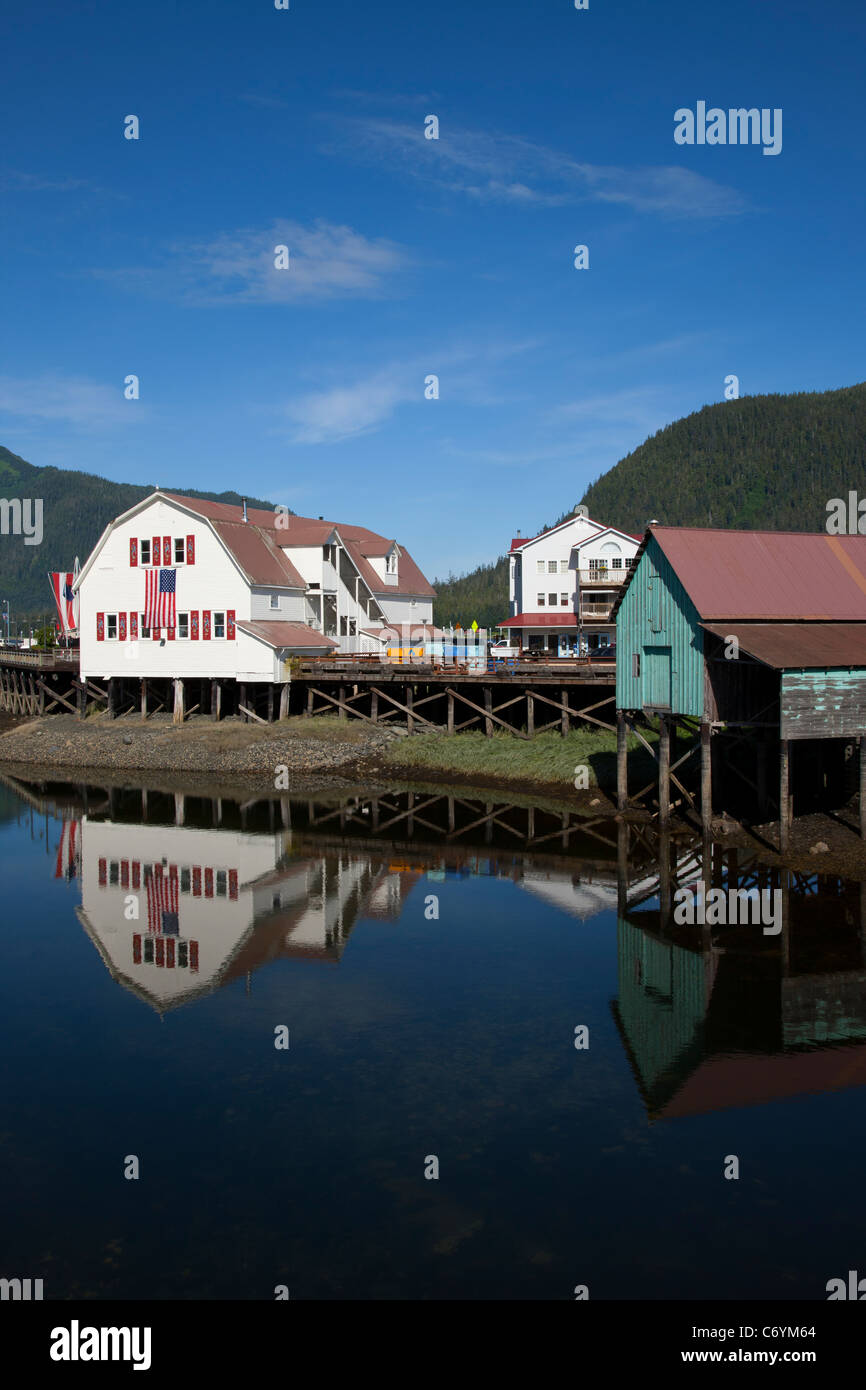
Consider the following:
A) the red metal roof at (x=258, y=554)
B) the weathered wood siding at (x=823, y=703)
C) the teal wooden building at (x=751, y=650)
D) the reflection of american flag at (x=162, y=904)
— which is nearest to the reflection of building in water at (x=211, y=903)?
the reflection of american flag at (x=162, y=904)

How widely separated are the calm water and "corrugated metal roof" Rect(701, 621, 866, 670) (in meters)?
5.13

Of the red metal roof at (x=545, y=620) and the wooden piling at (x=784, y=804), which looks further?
the red metal roof at (x=545, y=620)

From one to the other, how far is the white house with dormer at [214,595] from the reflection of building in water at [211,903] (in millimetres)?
15675

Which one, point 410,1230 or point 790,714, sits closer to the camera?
point 410,1230

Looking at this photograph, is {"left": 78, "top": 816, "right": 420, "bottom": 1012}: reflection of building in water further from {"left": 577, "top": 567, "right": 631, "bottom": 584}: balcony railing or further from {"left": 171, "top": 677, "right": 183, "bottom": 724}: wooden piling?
{"left": 577, "top": 567, "right": 631, "bottom": 584}: balcony railing

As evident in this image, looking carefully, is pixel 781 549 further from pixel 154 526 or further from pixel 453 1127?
pixel 154 526

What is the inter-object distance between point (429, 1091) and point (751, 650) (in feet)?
46.3

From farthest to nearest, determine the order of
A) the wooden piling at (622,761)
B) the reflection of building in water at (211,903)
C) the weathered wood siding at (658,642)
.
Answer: the wooden piling at (622,761) → the weathered wood siding at (658,642) → the reflection of building in water at (211,903)

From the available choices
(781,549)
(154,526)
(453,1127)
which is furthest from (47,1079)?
(154,526)

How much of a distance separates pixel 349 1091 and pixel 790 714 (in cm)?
1404

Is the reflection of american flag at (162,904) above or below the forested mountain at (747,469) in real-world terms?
below

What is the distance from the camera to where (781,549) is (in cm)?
2886

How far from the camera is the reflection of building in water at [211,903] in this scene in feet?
65.5

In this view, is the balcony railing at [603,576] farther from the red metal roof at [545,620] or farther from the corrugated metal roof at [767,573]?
the corrugated metal roof at [767,573]
